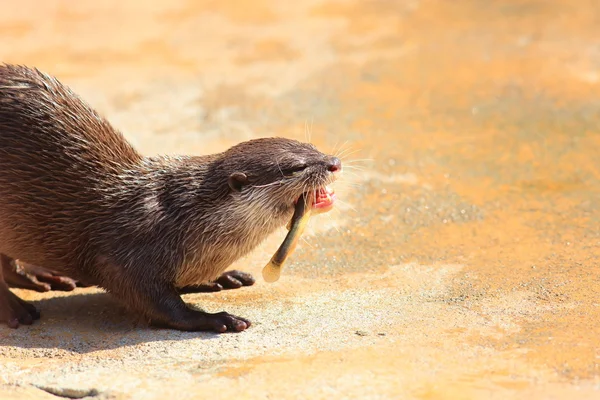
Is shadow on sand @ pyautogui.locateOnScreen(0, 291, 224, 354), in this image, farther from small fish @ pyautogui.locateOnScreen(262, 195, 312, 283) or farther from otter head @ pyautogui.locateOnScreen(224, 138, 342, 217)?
otter head @ pyautogui.locateOnScreen(224, 138, 342, 217)

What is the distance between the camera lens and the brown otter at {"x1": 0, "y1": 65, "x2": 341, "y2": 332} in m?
3.91

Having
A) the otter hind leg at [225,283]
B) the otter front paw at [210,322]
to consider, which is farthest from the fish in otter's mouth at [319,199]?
the otter hind leg at [225,283]

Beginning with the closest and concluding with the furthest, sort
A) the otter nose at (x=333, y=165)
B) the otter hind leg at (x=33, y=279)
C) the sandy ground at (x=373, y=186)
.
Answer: the sandy ground at (x=373, y=186) → the otter nose at (x=333, y=165) → the otter hind leg at (x=33, y=279)

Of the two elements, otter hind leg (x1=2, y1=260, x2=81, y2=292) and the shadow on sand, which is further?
otter hind leg (x1=2, y1=260, x2=81, y2=292)

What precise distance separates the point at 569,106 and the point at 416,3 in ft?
7.67

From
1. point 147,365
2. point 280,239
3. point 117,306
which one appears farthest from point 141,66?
point 147,365

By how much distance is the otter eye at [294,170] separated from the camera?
3898 mm

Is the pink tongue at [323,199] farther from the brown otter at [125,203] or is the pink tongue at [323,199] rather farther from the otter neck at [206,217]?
the otter neck at [206,217]

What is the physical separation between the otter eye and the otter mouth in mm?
107

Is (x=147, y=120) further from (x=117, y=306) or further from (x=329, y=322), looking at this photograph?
(x=329, y=322)

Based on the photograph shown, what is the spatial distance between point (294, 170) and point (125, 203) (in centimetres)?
77

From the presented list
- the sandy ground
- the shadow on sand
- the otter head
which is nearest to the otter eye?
the otter head

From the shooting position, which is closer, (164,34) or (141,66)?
(141,66)

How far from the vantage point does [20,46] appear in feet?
24.7
